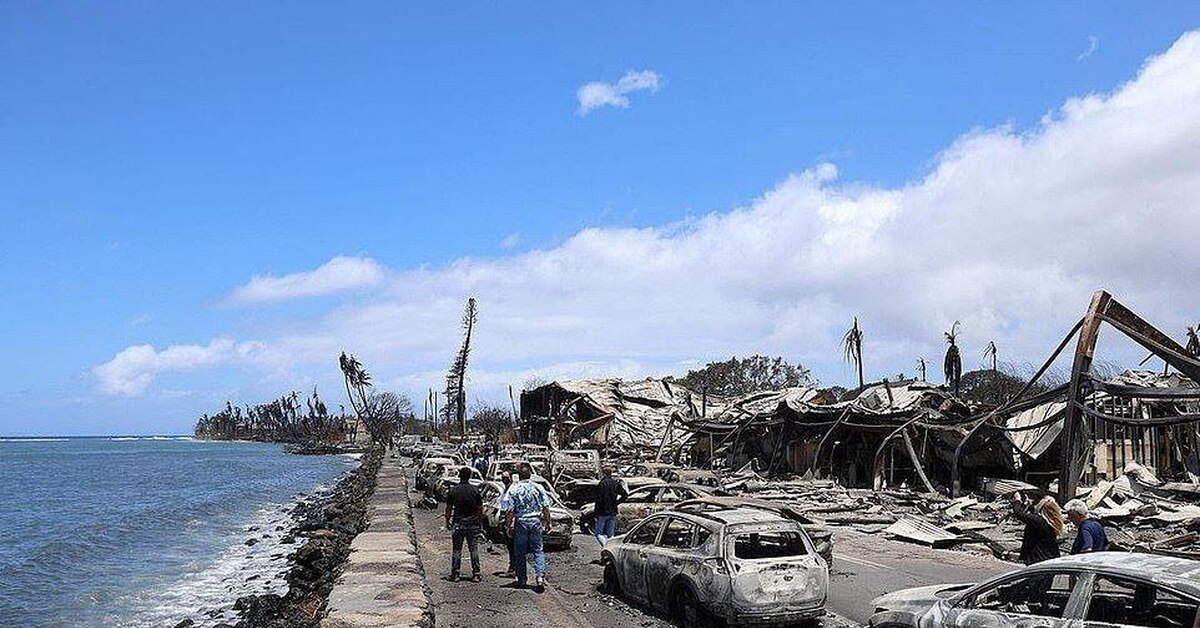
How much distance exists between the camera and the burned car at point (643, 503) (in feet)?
72.9

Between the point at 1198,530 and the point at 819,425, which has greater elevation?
the point at 819,425

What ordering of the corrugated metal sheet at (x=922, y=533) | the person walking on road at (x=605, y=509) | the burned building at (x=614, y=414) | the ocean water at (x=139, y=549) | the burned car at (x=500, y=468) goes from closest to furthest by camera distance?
1. the person walking on road at (x=605, y=509)
2. the corrugated metal sheet at (x=922, y=533)
3. the ocean water at (x=139, y=549)
4. the burned car at (x=500, y=468)
5. the burned building at (x=614, y=414)

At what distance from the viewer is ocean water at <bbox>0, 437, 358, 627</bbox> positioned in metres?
21.3

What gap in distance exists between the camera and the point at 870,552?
65.3 feet

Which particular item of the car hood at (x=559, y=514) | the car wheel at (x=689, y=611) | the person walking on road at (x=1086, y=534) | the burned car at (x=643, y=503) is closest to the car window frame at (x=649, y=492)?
the burned car at (x=643, y=503)

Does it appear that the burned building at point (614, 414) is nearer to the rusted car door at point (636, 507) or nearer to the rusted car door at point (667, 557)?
the rusted car door at point (636, 507)

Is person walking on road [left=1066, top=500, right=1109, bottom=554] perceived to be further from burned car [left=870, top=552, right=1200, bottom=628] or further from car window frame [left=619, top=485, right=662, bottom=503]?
car window frame [left=619, top=485, right=662, bottom=503]

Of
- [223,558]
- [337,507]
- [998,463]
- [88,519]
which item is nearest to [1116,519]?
[998,463]

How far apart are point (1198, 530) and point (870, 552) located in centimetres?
648

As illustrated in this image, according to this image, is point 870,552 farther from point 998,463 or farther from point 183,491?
point 183,491

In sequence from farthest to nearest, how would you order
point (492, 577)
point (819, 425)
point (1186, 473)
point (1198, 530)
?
point (819, 425), point (1186, 473), point (1198, 530), point (492, 577)

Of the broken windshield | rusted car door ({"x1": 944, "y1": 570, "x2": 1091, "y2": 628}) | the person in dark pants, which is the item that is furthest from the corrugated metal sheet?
rusted car door ({"x1": 944, "y1": 570, "x2": 1091, "y2": 628})

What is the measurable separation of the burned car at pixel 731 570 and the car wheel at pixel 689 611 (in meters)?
A: 0.01

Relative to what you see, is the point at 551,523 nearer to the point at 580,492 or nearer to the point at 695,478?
the point at 580,492
